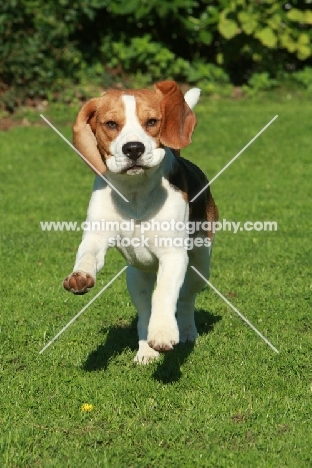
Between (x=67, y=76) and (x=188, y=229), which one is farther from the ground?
(x=188, y=229)

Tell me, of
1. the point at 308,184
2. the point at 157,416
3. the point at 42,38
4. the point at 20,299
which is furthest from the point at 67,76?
the point at 157,416

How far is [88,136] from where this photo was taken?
5.22m

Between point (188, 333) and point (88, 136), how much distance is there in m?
1.71

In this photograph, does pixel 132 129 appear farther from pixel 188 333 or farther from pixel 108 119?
pixel 188 333

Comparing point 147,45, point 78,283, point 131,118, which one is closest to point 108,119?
point 131,118

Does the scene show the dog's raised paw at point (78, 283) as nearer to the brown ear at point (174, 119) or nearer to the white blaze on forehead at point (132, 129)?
the white blaze on forehead at point (132, 129)

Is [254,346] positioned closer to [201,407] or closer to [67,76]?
[201,407]

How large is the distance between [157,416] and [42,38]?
12.1 metres

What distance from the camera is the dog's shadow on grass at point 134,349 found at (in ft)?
17.9

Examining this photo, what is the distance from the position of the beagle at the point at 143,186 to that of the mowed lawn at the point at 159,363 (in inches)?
15.9

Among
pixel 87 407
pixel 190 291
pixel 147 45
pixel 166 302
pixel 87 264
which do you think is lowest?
pixel 147 45

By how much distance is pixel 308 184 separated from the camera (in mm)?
12008

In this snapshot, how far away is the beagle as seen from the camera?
16.0 feet

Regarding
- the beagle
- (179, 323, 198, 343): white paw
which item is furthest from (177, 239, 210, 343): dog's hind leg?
the beagle
